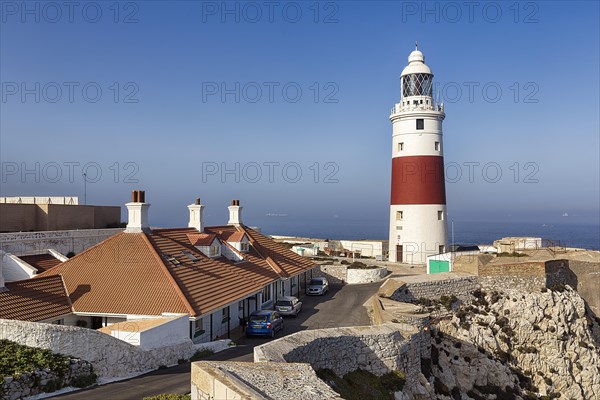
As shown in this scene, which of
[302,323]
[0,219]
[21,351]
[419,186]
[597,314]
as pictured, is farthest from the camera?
[419,186]

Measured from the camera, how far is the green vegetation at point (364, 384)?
14212 millimetres

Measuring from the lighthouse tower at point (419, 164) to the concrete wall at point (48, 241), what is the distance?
23.8 metres

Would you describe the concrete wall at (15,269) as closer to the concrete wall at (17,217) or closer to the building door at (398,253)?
the concrete wall at (17,217)

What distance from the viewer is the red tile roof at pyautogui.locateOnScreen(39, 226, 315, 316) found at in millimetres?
19562

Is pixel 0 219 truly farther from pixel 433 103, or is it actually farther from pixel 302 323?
pixel 433 103

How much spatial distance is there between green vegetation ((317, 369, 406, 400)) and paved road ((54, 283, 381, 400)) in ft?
11.6

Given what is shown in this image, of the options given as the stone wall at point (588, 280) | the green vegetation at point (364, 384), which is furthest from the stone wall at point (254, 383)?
the stone wall at point (588, 280)

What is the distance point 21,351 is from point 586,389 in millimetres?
29404

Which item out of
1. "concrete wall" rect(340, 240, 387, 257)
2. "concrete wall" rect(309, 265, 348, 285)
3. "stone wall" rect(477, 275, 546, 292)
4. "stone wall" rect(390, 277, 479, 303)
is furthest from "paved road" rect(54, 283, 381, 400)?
"concrete wall" rect(340, 240, 387, 257)

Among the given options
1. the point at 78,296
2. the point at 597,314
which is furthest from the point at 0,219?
the point at 597,314

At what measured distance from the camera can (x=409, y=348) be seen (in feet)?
59.7

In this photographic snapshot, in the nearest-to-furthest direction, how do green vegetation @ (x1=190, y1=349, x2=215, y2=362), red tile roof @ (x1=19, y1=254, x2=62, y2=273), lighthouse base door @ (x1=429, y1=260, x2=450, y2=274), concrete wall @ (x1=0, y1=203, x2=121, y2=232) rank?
green vegetation @ (x1=190, y1=349, x2=215, y2=362)
red tile roof @ (x1=19, y1=254, x2=62, y2=273)
concrete wall @ (x1=0, y1=203, x2=121, y2=232)
lighthouse base door @ (x1=429, y1=260, x2=450, y2=274)

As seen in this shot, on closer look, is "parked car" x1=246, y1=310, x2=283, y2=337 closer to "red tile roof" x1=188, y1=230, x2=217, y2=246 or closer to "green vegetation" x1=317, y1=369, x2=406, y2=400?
"red tile roof" x1=188, y1=230, x2=217, y2=246

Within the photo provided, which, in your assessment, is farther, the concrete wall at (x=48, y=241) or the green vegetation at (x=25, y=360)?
the concrete wall at (x=48, y=241)
